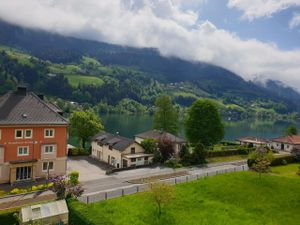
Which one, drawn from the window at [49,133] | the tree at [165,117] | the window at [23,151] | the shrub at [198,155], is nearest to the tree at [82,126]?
the tree at [165,117]

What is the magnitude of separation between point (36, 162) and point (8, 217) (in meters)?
18.9

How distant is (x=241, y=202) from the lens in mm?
39000

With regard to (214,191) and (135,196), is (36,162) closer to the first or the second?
(135,196)

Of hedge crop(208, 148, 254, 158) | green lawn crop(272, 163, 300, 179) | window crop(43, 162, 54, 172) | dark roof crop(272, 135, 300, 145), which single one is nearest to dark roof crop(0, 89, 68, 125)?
window crop(43, 162, 54, 172)

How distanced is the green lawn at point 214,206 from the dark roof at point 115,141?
75.4 feet

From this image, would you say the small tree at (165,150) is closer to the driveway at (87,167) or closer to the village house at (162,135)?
A: the village house at (162,135)

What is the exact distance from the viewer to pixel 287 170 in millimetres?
62438

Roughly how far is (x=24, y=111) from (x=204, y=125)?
48288 millimetres

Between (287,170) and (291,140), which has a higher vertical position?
(291,140)

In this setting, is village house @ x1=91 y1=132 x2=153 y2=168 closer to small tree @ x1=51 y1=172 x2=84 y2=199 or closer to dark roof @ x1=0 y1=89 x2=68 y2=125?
dark roof @ x1=0 y1=89 x2=68 y2=125

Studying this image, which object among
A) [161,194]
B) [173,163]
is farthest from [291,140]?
[161,194]

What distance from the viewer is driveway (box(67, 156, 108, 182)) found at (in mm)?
54175

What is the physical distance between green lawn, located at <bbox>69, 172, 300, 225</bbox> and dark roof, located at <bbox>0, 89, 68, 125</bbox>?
21361 millimetres

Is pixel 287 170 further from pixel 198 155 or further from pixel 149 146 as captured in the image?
pixel 149 146
